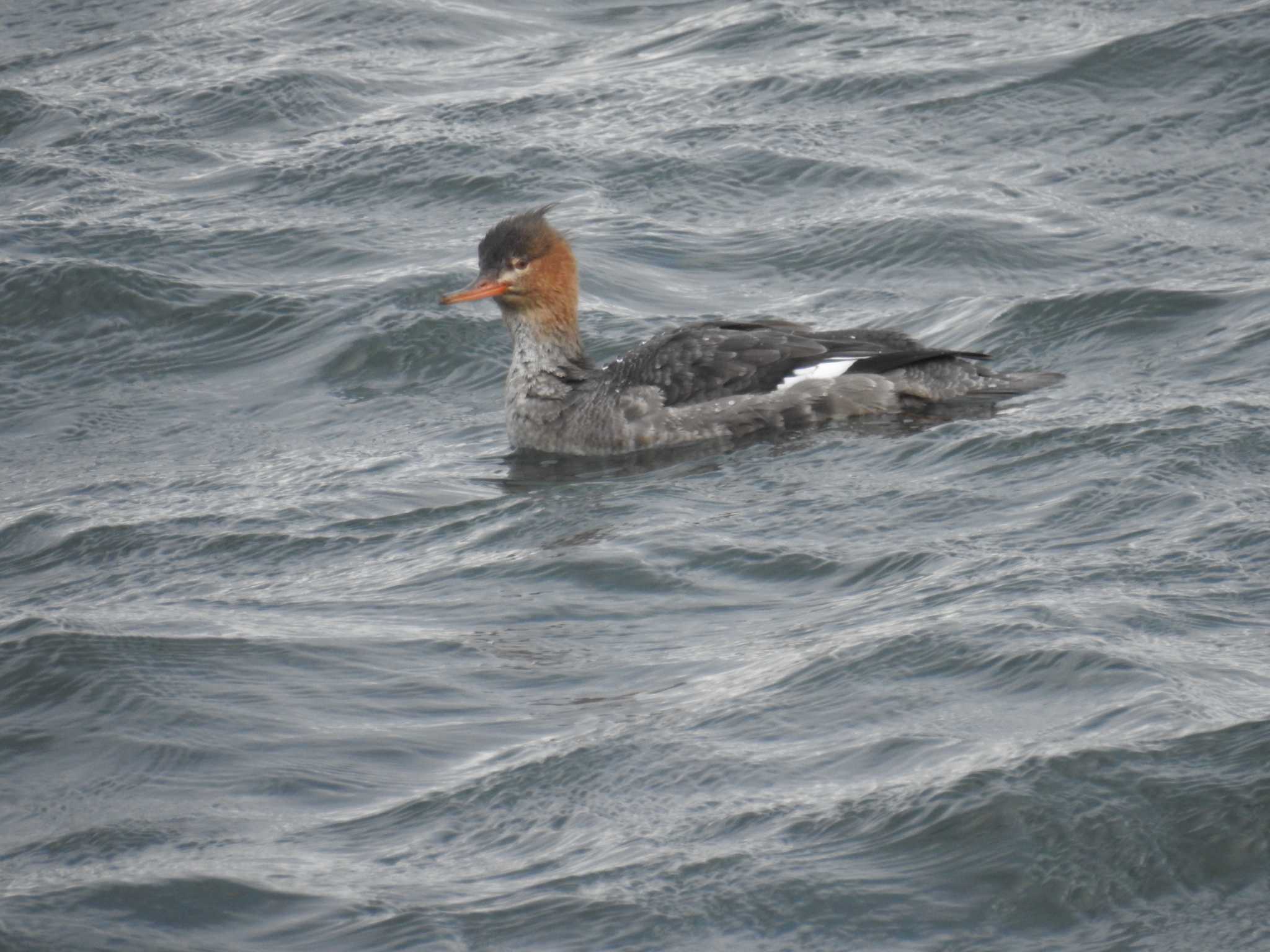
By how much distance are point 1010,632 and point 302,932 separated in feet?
8.88

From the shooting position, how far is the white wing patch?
9.38m

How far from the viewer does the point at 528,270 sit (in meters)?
10.2

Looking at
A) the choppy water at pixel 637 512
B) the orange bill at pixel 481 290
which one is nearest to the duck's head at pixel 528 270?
the orange bill at pixel 481 290

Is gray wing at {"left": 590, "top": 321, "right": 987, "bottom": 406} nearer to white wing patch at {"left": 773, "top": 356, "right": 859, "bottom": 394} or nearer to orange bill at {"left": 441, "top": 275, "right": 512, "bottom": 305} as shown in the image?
white wing patch at {"left": 773, "top": 356, "right": 859, "bottom": 394}

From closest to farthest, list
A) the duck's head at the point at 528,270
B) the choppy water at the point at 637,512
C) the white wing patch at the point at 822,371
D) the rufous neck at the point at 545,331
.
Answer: the choppy water at the point at 637,512, the white wing patch at the point at 822,371, the duck's head at the point at 528,270, the rufous neck at the point at 545,331

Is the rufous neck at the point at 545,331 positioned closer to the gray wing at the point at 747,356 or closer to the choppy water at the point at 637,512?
the choppy water at the point at 637,512

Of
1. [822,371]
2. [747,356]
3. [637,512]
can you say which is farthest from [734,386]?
[637,512]

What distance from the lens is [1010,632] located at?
6.39m

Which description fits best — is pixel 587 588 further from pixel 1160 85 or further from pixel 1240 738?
pixel 1160 85

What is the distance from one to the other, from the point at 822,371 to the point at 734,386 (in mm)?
469

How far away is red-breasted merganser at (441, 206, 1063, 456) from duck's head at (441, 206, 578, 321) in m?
0.06

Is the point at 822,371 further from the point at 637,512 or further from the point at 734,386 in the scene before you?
the point at 637,512

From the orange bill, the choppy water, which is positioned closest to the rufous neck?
A: the orange bill

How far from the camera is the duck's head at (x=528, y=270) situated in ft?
33.2
